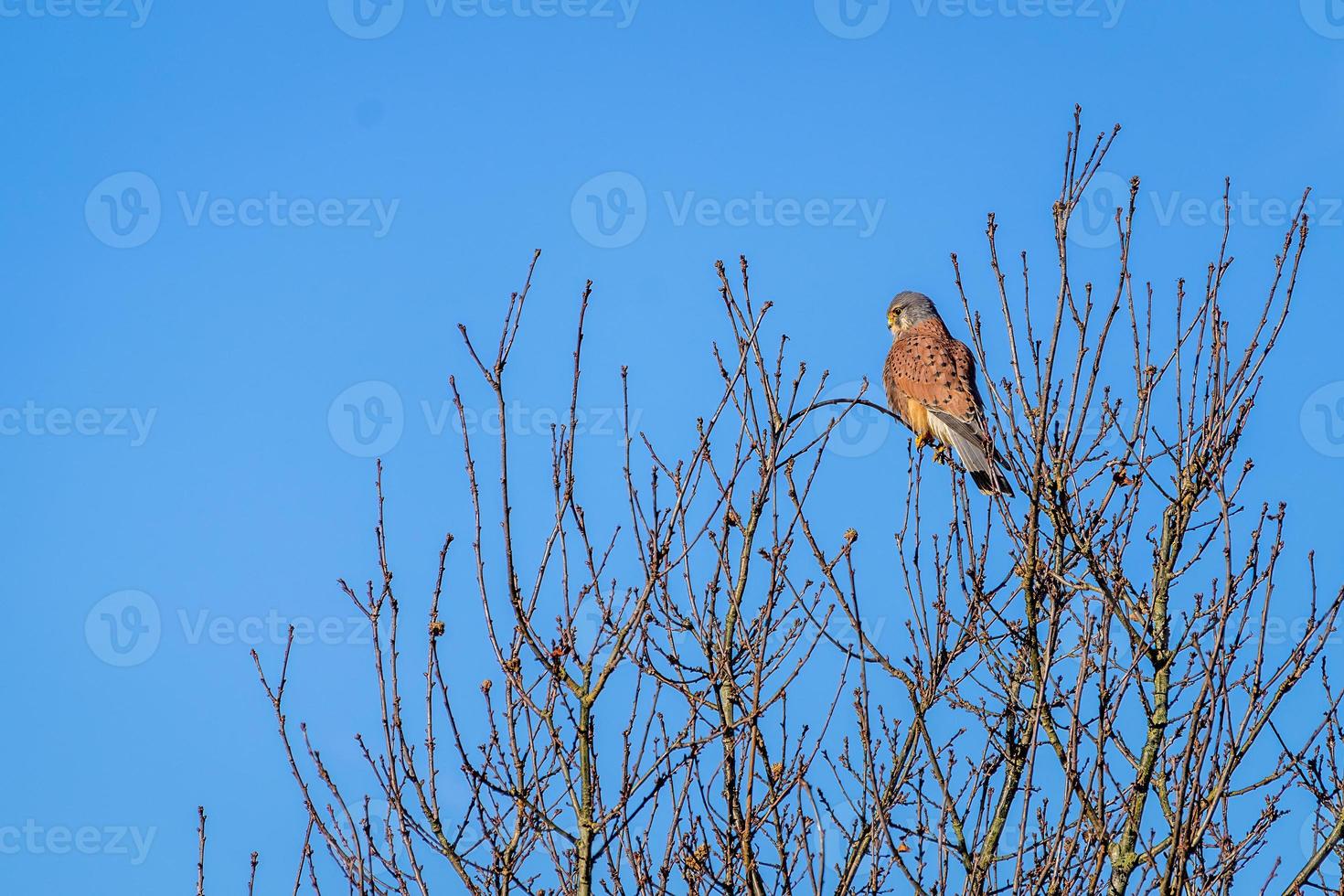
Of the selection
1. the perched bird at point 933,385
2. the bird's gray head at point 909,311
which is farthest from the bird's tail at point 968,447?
the bird's gray head at point 909,311

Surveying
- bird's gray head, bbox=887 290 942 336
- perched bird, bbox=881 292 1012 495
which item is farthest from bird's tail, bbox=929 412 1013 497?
bird's gray head, bbox=887 290 942 336

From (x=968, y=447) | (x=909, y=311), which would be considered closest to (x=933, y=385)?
(x=968, y=447)

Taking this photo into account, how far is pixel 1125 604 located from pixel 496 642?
226 centimetres

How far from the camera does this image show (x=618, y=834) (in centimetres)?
400

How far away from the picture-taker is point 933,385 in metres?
7.36

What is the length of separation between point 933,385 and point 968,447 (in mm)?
740

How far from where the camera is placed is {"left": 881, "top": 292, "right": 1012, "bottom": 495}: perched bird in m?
6.73

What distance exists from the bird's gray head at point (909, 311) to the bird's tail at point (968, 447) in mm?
1509

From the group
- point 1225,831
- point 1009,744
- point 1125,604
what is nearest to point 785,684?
point 1009,744

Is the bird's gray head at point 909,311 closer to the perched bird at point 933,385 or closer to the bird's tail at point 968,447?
the perched bird at point 933,385

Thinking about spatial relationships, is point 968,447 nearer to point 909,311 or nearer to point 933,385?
point 933,385

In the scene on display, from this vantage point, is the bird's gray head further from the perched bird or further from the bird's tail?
the bird's tail

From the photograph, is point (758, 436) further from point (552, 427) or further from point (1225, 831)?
point (1225, 831)

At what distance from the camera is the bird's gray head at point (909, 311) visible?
335 inches
